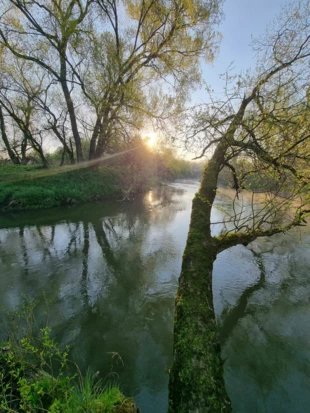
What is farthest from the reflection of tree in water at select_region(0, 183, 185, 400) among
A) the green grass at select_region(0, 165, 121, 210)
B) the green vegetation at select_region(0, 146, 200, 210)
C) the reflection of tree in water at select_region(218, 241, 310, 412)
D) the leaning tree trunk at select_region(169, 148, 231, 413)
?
the green vegetation at select_region(0, 146, 200, 210)

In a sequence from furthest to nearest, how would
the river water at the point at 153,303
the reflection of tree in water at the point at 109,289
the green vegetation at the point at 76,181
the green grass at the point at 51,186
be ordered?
the green vegetation at the point at 76,181, the green grass at the point at 51,186, the reflection of tree in water at the point at 109,289, the river water at the point at 153,303

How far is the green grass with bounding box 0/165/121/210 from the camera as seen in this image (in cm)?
1145

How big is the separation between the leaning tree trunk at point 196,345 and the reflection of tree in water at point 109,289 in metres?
1.20

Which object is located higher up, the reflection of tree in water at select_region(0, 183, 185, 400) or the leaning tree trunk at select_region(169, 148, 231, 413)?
the leaning tree trunk at select_region(169, 148, 231, 413)

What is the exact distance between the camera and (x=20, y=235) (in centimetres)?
820

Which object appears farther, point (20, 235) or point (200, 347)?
point (20, 235)

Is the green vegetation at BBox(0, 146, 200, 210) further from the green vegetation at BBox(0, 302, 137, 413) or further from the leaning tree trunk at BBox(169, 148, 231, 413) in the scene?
the green vegetation at BBox(0, 302, 137, 413)

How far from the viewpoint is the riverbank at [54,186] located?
11.4 m

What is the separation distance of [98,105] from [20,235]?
8.65 meters

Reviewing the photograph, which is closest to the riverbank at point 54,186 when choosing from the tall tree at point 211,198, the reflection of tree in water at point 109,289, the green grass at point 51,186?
the green grass at point 51,186

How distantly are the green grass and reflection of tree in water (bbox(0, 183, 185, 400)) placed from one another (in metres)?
3.13

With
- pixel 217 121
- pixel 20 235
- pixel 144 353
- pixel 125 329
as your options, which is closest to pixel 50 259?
pixel 20 235

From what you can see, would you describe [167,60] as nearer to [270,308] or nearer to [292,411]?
[270,308]

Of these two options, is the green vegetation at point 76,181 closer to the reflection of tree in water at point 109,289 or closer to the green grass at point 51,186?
the green grass at point 51,186
